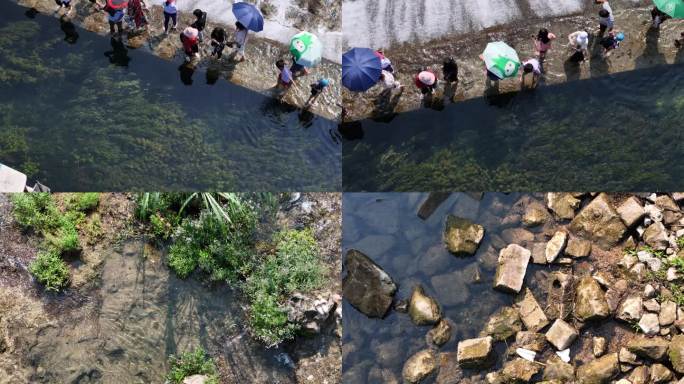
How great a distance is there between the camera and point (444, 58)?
1232cm

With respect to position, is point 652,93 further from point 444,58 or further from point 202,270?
point 202,270

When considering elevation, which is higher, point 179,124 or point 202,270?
point 179,124

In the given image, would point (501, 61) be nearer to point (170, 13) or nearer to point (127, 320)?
point (170, 13)

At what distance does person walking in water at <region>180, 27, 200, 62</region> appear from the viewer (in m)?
11.8

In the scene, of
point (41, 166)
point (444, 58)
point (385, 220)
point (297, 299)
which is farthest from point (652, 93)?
point (41, 166)

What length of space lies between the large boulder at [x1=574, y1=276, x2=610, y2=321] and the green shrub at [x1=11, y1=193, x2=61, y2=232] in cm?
808

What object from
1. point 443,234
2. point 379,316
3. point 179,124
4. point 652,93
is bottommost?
point 379,316

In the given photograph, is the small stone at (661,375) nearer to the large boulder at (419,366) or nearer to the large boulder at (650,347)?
the large boulder at (650,347)

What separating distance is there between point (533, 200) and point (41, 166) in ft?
25.5

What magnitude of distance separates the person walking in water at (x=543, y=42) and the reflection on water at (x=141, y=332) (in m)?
6.23

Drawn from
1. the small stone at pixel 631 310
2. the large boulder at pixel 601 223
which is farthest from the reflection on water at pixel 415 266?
the small stone at pixel 631 310

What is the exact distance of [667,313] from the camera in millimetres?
11141

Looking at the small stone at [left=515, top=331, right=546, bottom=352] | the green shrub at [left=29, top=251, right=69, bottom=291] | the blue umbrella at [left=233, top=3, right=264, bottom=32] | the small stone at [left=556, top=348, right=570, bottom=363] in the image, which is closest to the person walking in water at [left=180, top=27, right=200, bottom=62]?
the blue umbrella at [left=233, top=3, right=264, bottom=32]

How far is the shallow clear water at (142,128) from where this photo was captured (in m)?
11.8
